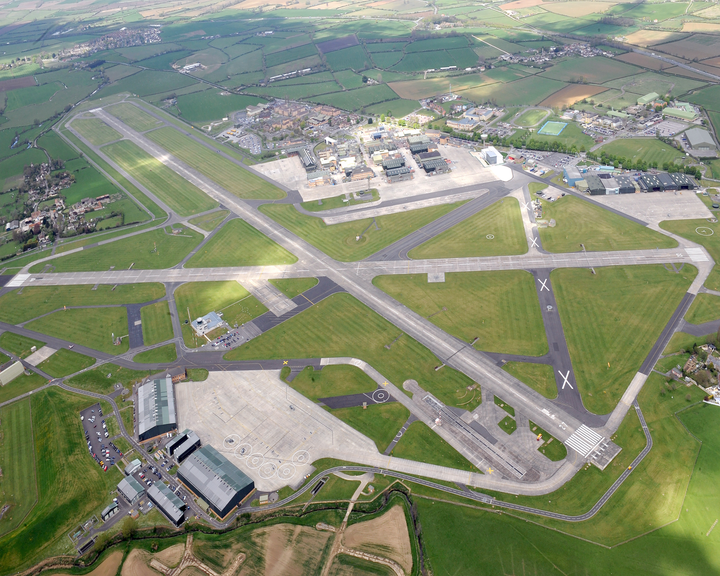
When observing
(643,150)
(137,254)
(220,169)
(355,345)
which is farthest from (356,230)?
(643,150)

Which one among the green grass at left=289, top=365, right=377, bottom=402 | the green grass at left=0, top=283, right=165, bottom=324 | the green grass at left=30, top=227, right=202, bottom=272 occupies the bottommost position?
the green grass at left=289, top=365, right=377, bottom=402

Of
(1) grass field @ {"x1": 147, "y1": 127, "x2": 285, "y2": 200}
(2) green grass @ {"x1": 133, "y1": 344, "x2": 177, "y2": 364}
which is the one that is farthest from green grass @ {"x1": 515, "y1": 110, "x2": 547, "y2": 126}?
(2) green grass @ {"x1": 133, "y1": 344, "x2": 177, "y2": 364}

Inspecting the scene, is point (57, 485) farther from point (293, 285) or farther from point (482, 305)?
point (482, 305)

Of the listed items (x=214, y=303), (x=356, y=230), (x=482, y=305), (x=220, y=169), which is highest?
(x=220, y=169)

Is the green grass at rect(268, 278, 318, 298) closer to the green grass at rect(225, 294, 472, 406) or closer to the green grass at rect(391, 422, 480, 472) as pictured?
the green grass at rect(225, 294, 472, 406)

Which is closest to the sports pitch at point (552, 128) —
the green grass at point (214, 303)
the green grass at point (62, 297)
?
the green grass at point (214, 303)

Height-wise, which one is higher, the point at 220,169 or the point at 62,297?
the point at 220,169
